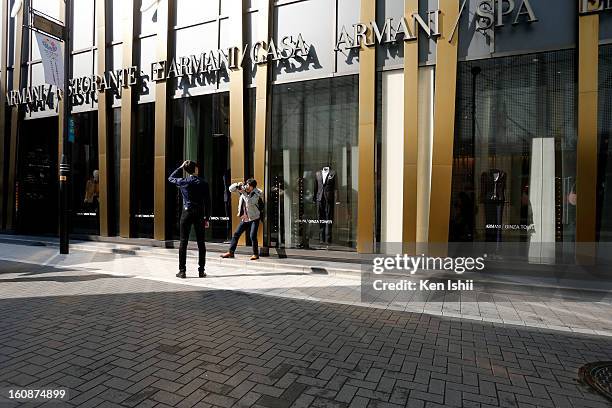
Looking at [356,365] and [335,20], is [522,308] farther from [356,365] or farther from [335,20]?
[335,20]

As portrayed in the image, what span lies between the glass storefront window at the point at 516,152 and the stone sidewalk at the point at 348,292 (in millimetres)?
1658

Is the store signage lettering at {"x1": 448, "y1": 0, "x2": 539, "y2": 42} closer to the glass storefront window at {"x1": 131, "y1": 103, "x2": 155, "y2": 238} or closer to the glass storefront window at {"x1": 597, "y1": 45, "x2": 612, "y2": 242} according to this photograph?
the glass storefront window at {"x1": 597, "y1": 45, "x2": 612, "y2": 242}

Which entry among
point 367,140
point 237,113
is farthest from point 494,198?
point 237,113

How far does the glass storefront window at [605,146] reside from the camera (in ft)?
24.5

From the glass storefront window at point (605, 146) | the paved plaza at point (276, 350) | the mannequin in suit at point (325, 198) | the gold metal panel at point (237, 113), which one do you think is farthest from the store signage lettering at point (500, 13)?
the gold metal panel at point (237, 113)

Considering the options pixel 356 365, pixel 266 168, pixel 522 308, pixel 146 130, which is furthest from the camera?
pixel 146 130

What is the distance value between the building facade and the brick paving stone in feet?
12.4

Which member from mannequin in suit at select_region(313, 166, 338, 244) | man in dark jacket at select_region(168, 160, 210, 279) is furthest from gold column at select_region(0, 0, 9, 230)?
mannequin in suit at select_region(313, 166, 338, 244)

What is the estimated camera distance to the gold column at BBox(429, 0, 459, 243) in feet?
27.1

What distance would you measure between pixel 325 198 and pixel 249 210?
190 centimetres

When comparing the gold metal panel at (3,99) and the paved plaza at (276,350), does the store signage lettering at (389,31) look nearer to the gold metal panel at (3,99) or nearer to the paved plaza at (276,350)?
the paved plaza at (276,350)

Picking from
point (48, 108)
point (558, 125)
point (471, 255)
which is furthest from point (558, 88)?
point (48, 108)

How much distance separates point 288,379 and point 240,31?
912 cm

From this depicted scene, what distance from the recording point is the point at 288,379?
3.51m
